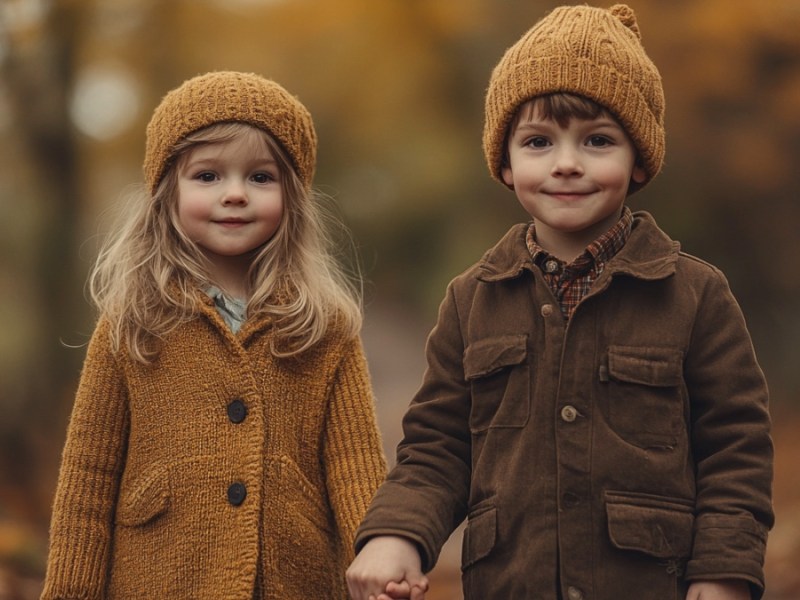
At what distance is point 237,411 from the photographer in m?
3.44

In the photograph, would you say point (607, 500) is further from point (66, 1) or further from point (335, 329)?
point (66, 1)

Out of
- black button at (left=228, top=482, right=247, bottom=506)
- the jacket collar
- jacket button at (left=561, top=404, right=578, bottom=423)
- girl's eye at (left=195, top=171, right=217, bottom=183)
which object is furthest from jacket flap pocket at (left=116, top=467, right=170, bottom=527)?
jacket button at (left=561, top=404, right=578, bottom=423)

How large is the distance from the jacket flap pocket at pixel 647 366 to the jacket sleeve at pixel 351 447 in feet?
2.84

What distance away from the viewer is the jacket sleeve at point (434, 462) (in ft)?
9.77

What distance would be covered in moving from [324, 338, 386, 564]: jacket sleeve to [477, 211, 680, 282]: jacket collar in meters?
0.59

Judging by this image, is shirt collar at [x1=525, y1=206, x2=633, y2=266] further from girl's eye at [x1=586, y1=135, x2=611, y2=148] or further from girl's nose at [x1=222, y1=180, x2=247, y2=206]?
girl's nose at [x1=222, y1=180, x2=247, y2=206]

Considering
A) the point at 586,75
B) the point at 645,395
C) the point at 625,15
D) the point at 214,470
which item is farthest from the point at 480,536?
the point at 625,15

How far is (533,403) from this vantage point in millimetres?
2971

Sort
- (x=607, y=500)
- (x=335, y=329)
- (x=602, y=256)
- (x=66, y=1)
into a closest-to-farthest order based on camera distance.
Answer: (x=607, y=500) < (x=602, y=256) < (x=335, y=329) < (x=66, y=1)

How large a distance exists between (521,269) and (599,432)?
44 cm

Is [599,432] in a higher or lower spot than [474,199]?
lower

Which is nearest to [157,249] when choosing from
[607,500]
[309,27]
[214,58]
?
[607,500]

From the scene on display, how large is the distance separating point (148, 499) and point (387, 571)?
84cm

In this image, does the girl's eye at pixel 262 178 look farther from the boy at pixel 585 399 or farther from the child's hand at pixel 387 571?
the child's hand at pixel 387 571
